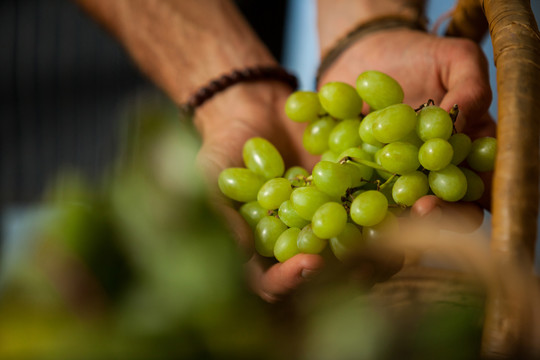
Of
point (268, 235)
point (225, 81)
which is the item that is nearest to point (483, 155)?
point (268, 235)

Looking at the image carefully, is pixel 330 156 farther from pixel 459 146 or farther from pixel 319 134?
pixel 459 146

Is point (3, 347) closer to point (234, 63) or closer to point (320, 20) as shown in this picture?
point (234, 63)

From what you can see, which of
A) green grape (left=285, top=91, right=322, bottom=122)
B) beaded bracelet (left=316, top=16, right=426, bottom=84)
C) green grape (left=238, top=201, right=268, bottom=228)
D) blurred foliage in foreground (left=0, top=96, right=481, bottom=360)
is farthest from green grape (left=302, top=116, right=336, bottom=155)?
blurred foliage in foreground (left=0, top=96, right=481, bottom=360)

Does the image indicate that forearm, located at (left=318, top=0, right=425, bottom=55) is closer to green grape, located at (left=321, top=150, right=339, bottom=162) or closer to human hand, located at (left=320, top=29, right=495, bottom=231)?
human hand, located at (left=320, top=29, right=495, bottom=231)

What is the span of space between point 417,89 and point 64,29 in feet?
3.95

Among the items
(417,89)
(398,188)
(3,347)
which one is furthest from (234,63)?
(3,347)

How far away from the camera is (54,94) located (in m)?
1.41

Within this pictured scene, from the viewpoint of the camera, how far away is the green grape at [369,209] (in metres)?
0.41

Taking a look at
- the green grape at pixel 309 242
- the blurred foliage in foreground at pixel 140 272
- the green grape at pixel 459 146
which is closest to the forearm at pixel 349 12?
the green grape at pixel 459 146

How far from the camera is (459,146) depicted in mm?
456

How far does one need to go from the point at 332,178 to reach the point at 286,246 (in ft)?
0.26

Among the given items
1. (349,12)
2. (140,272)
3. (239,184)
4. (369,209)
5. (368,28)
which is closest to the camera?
(140,272)

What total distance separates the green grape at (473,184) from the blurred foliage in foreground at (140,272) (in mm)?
358

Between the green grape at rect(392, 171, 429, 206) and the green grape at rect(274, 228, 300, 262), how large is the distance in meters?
0.10
